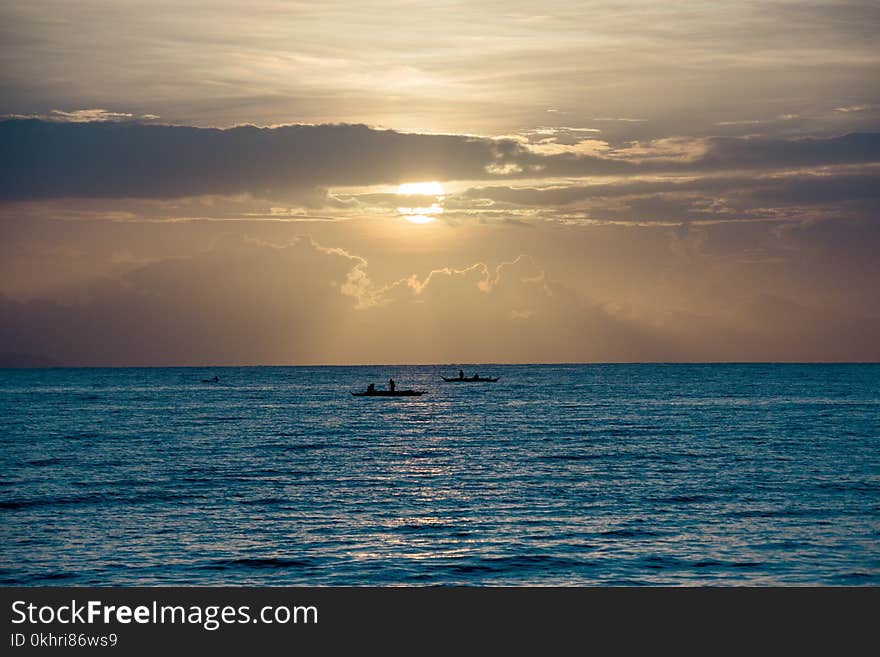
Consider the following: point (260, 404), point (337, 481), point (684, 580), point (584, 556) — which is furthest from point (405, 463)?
point (260, 404)

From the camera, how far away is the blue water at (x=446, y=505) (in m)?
27.3

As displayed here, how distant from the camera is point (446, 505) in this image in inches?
1575

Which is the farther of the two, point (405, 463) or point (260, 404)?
point (260, 404)

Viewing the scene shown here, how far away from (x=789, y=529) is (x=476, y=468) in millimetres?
24434

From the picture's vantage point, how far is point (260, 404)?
142 m

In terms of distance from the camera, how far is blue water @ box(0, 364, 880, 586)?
89.7 ft
